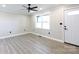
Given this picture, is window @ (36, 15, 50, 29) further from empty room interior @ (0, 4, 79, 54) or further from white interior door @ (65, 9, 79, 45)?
white interior door @ (65, 9, 79, 45)

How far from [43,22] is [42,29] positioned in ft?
1.97

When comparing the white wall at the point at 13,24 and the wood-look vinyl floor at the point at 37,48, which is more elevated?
the white wall at the point at 13,24

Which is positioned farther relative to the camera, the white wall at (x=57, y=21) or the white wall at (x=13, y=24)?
the white wall at (x=13, y=24)

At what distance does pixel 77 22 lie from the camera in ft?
16.1

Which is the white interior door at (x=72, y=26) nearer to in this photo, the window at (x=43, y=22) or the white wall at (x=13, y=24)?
the window at (x=43, y=22)

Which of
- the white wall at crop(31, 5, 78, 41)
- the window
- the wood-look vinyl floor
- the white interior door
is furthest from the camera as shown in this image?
the window

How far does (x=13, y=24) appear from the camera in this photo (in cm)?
866

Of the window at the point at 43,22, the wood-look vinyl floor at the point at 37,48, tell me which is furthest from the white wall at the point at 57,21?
the wood-look vinyl floor at the point at 37,48

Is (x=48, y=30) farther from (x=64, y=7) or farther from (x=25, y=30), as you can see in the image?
(x=25, y=30)

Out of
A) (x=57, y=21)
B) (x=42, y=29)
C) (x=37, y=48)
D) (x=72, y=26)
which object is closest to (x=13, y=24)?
(x=42, y=29)

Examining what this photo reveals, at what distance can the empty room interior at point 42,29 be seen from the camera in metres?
4.63

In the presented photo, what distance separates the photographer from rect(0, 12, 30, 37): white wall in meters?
7.67

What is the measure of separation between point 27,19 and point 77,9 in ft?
20.8

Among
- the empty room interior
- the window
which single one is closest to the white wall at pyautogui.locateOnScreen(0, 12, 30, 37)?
the empty room interior
